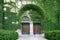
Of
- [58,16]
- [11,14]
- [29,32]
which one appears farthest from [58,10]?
[29,32]

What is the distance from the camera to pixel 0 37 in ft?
59.6

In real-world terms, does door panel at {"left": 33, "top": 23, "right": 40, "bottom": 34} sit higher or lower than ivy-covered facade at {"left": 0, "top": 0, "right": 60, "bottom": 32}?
lower

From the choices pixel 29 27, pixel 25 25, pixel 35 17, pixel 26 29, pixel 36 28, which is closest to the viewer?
pixel 35 17

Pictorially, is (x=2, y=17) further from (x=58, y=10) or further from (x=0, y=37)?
(x=0, y=37)

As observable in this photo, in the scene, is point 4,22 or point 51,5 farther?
point 4,22

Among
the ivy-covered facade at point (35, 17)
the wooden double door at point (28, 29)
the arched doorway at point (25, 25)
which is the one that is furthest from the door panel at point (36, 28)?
the ivy-covered facade at point (35, 17)

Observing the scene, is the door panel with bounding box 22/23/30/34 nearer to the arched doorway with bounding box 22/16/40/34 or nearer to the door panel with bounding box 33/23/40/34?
the arched doorway with bounding box 22/16/40/34

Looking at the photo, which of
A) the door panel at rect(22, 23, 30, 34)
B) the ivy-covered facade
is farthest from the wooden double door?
the ivy-covered facade

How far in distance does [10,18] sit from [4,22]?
1193 millimetres

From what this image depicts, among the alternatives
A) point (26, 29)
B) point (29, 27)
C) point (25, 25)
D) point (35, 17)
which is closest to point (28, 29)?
point (26, 29)

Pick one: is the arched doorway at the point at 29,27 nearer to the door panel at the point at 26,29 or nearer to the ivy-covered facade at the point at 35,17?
the door panel at the point at 26,29

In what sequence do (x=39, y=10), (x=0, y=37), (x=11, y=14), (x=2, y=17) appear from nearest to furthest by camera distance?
(x=0, y=37) → (x=2, y=17) → (x=11, y=14) → (x=39, y=10)

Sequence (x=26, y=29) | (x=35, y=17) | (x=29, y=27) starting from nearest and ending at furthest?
(x=35, y=17) < (x=26, y=29) < (x=29, y=27)

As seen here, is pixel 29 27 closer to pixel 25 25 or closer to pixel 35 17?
pixel 25 25
